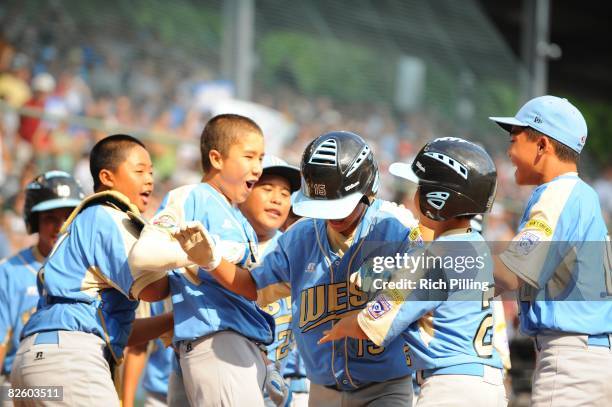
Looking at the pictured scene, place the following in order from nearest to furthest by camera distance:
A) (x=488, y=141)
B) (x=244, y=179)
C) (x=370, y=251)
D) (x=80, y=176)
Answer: (x=370, y=251)
(x=244, y=179)
(x=80, y=176)
(x=488, y=141)

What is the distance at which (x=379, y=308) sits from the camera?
13.8 feet

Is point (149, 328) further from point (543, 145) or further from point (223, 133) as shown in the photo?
point (543, 145)

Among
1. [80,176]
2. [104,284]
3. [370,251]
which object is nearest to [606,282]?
[370,251]

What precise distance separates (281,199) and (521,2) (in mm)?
20140

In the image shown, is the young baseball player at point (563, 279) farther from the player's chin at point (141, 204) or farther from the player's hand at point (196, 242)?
the player's chin at point (141, 204)

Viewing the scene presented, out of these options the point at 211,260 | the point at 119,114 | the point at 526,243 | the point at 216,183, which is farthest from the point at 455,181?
the point at 119,114

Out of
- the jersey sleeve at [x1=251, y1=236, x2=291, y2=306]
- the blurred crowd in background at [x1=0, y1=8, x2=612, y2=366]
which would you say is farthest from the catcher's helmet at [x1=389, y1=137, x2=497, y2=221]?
the blurred crowd in background at [x1=0, y1=8, x2=612, y2=366]

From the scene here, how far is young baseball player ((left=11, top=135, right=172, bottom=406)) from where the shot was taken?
470cm

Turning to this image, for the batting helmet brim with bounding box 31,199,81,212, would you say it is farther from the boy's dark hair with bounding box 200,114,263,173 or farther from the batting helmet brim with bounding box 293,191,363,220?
the batting helmet brim with bounding box 293,191,363,220

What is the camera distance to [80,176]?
1063cm

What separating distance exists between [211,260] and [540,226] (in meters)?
1.67

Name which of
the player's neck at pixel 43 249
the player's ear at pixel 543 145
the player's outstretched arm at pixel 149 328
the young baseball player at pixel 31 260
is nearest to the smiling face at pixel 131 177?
the player's outstretched arm at pixel 149 328

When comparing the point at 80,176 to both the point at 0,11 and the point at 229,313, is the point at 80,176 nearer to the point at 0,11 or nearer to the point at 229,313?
the point at 0,11

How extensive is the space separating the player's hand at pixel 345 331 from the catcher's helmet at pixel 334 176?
49cm
